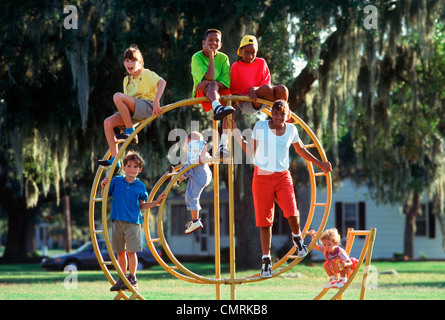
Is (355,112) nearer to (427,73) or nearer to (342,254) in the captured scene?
(427,73)

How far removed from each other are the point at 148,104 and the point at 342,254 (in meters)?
2.36

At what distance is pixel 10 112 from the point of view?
14.0 m

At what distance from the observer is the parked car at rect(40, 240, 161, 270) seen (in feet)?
70.4

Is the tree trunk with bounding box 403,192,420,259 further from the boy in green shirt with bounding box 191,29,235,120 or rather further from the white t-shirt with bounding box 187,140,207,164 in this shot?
the boy in green shirt with bounding box 191,29,235,120

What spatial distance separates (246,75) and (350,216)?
22202mm

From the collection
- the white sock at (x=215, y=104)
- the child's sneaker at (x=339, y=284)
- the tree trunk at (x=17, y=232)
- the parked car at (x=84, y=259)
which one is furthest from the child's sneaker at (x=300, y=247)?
the tree trunk at (x=17, y=232)

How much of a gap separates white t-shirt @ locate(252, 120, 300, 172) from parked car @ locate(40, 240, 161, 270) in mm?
15648

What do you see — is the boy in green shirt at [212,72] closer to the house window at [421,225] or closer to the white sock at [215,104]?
the white sock at [215,104]

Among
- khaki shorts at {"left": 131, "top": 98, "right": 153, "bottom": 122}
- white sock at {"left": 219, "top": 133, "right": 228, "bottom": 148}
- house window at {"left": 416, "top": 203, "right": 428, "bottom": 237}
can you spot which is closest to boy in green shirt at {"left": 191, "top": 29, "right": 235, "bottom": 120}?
white sock at {"left": 219, "top": 133, "right": 228, "bottom": 148}

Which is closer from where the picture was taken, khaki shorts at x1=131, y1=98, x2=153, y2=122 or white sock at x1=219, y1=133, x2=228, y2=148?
khaki shorts at x1=131, y1=98, x2=153, y2=122

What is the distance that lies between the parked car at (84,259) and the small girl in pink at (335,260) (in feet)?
49.6

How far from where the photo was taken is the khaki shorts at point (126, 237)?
6090 mm

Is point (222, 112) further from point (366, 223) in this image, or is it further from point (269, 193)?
point (366, 223)

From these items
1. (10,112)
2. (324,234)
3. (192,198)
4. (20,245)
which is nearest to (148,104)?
(192,198)
